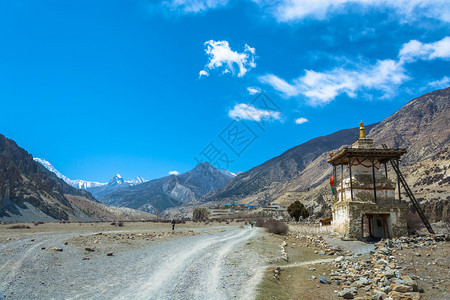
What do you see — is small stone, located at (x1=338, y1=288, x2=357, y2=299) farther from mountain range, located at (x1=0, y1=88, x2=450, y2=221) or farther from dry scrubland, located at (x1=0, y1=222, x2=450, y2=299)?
mountain range, located at (x1=0, y1=88, x2=450, y2=221)

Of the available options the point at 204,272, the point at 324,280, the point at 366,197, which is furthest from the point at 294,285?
the point at 366,197

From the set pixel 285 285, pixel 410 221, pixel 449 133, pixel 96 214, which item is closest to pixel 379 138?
pixel 449 133

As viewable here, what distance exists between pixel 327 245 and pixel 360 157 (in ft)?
21.9

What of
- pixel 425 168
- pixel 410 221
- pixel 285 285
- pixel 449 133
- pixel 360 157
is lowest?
pixel 285 285

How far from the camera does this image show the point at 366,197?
2166 centimetres

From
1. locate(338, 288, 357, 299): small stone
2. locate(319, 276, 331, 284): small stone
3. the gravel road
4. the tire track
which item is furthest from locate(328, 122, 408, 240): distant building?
locate(338, 288, 357, 299): small stone

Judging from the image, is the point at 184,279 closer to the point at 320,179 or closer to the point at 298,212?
the point at 298,212

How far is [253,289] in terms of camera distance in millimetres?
10039

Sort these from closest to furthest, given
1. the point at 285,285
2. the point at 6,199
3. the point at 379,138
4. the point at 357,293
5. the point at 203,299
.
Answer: the point at 203,299
the point at 357,293
the point at 285,285
the point at 6,199
the point at 379,138

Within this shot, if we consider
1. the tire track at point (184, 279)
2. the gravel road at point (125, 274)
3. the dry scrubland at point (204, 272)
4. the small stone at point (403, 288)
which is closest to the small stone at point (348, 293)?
the dry scrubland at point (204, 272)

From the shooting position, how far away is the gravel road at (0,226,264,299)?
9539 mm

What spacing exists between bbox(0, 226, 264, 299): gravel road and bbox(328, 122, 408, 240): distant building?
305 inches

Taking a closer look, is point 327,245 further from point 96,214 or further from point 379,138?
point 379,138

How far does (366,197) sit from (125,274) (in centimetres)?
1639
